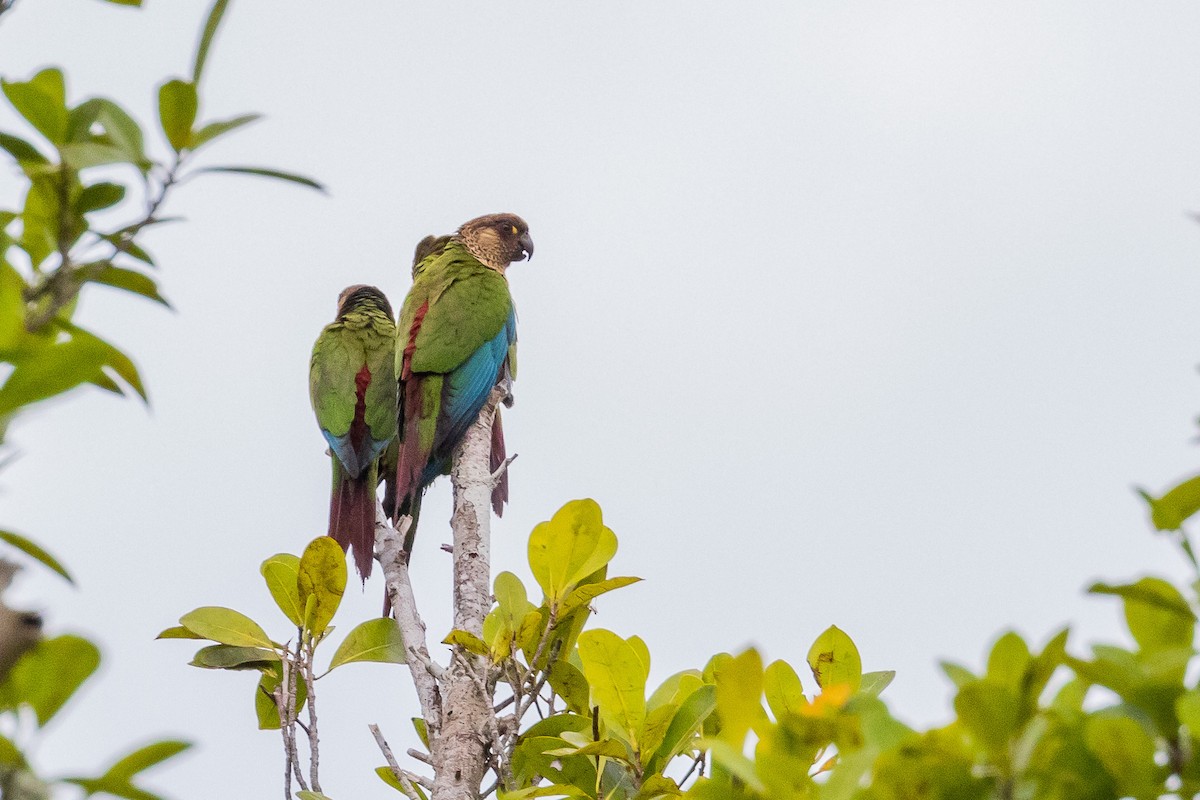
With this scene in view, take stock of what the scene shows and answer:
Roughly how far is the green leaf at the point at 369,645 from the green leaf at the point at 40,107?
1.52 metres

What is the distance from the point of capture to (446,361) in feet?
14.7

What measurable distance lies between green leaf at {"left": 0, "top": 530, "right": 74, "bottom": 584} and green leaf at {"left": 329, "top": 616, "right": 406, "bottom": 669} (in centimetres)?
145

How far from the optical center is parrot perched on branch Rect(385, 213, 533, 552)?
4.27 meters

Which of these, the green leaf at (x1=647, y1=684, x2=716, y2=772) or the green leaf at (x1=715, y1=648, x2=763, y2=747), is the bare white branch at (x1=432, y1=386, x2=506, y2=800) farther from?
the green leaf at (x1=715, y1=648, x2=763, y2=747)

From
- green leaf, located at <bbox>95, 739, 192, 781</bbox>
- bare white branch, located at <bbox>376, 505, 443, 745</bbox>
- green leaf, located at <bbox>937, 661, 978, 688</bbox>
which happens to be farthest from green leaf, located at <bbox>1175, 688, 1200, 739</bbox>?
bare white branch, located at <bbox>376, 505, 443, 745</bbox>

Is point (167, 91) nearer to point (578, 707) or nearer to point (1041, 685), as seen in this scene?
point (1041, 685)

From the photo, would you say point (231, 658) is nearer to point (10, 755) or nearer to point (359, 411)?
point (10, 755)

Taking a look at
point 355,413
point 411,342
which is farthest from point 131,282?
point 355,413

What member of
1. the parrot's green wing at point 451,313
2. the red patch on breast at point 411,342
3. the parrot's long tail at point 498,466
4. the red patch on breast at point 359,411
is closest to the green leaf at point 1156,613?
the parrot's long tail at point 498,466

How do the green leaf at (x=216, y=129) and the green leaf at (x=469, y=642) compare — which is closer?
the green leaf at (x=216, y=129)

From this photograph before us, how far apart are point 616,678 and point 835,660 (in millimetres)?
395

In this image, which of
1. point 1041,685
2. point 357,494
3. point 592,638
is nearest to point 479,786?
point 592,638

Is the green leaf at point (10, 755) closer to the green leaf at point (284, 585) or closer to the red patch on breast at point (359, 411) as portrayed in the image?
the green leaf at point (284, 585)

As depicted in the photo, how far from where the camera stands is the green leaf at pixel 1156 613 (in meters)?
0.91
